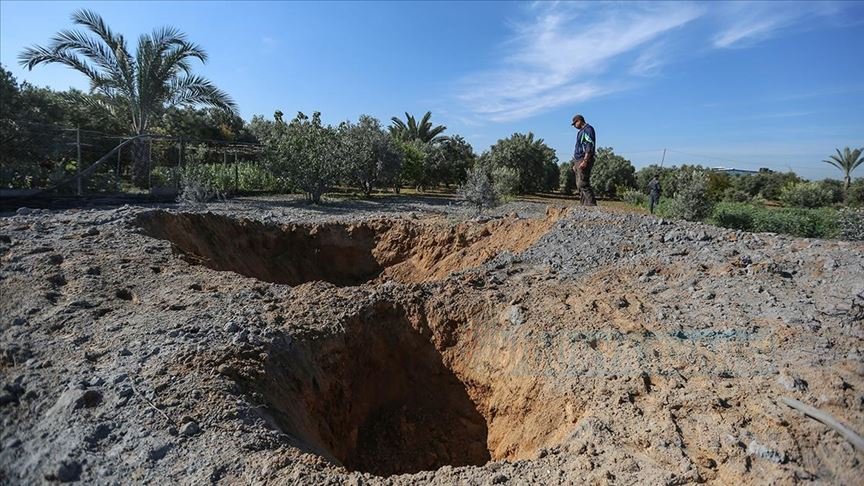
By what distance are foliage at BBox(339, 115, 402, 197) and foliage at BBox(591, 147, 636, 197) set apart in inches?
722

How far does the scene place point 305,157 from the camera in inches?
596

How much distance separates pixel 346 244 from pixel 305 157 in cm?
683

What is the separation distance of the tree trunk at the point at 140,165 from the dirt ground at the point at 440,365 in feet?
31.6

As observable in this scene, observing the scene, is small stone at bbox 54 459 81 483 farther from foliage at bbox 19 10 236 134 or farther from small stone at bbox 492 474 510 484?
foliage at bbox 19 10 236 134

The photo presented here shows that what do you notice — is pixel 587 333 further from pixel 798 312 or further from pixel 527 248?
pixel 527 248

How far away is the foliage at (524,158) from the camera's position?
32.2 meters

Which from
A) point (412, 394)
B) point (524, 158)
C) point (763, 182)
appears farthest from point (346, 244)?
point (763, 182)

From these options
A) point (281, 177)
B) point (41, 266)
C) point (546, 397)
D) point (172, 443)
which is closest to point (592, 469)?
point (546, 397)

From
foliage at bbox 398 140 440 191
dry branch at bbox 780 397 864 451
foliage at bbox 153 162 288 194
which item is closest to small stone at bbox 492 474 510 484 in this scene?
dry branch at bbox 780 397 864 451

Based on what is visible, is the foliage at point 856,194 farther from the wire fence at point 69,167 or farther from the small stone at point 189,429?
the small stone at point 189,429

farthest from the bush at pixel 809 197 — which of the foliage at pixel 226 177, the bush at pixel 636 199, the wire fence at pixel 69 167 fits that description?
the wire fence at pixel 69 167

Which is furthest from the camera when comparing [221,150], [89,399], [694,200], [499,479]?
[221,150]

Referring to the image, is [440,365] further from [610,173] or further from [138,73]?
[610,173]

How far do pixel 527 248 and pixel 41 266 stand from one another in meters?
5.88
